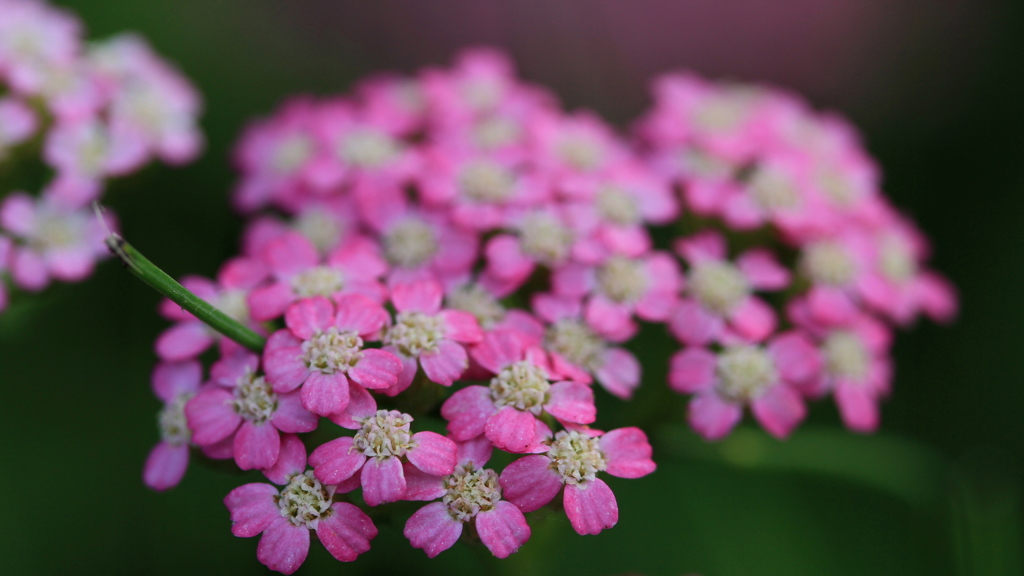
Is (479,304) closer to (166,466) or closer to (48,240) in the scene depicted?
(166,466)

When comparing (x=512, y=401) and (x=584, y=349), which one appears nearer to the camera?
(x=512, y=401)

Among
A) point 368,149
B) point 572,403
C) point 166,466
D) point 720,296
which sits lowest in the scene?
point 166,466

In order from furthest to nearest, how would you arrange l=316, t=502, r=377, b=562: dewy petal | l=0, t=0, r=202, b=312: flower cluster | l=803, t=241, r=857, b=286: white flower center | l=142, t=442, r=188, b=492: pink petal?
l=803, t=241, r=857, b=286: white flower center < l=0, t=0, r=202, b=312: flower cluster < l=142, t=442, r=188, b=492: pink petal < l=316, t=502, r=377, b=562: dewy petal

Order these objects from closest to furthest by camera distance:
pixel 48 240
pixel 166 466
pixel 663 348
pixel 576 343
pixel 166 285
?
pixel 166 285 < pixel 166 466 < pixel 576 343 < pixel 48 240 < pixel 663 348

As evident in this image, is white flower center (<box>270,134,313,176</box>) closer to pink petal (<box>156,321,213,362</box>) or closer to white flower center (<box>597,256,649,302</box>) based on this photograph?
pink petal (<box>156,321,213,362</box>)

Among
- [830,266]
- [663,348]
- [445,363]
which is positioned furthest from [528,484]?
[830,266]

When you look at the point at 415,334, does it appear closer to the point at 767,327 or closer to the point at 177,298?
the point at 177,298

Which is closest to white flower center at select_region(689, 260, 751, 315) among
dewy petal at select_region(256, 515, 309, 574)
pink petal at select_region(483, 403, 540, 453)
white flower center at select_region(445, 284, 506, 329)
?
white flower center at select_region(445, 284, 506, 329)
